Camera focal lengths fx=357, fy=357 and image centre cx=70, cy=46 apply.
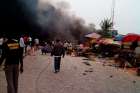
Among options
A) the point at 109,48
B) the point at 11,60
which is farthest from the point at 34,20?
the point at 11,60

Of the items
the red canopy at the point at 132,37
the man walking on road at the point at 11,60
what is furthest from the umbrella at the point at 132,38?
the man walking on road at the point at 11,60

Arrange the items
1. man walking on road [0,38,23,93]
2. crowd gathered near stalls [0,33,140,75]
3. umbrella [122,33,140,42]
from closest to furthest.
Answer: man walking on road [0,38,23,93] → crowd gathered near stalls [0,33,140,75] → umbrella [122,33,140,42]

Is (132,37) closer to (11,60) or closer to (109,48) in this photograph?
(109,48)

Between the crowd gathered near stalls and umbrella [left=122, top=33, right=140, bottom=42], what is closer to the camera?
the crowd gathered near stalls

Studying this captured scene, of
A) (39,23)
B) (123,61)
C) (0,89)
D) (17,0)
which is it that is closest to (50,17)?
(39,23)

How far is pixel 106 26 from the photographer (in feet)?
196

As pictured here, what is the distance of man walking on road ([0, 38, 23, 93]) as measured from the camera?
27.8ft

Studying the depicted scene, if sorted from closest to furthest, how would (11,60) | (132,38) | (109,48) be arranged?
(11,60), (132,38), (109,48)

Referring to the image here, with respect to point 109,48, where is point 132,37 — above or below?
above

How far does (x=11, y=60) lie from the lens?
28.1 feet

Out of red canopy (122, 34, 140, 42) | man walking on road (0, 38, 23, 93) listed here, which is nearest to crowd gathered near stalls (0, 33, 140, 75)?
red canopy (122, 34, 140, 42)

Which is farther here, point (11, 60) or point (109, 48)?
point (109, 48)

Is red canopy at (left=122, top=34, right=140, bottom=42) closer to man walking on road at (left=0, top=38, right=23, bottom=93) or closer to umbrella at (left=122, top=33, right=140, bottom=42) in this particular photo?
umbrella at (left=122, top=33, right=140, bottom=42)

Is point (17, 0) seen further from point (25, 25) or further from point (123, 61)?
point (123, 61)
